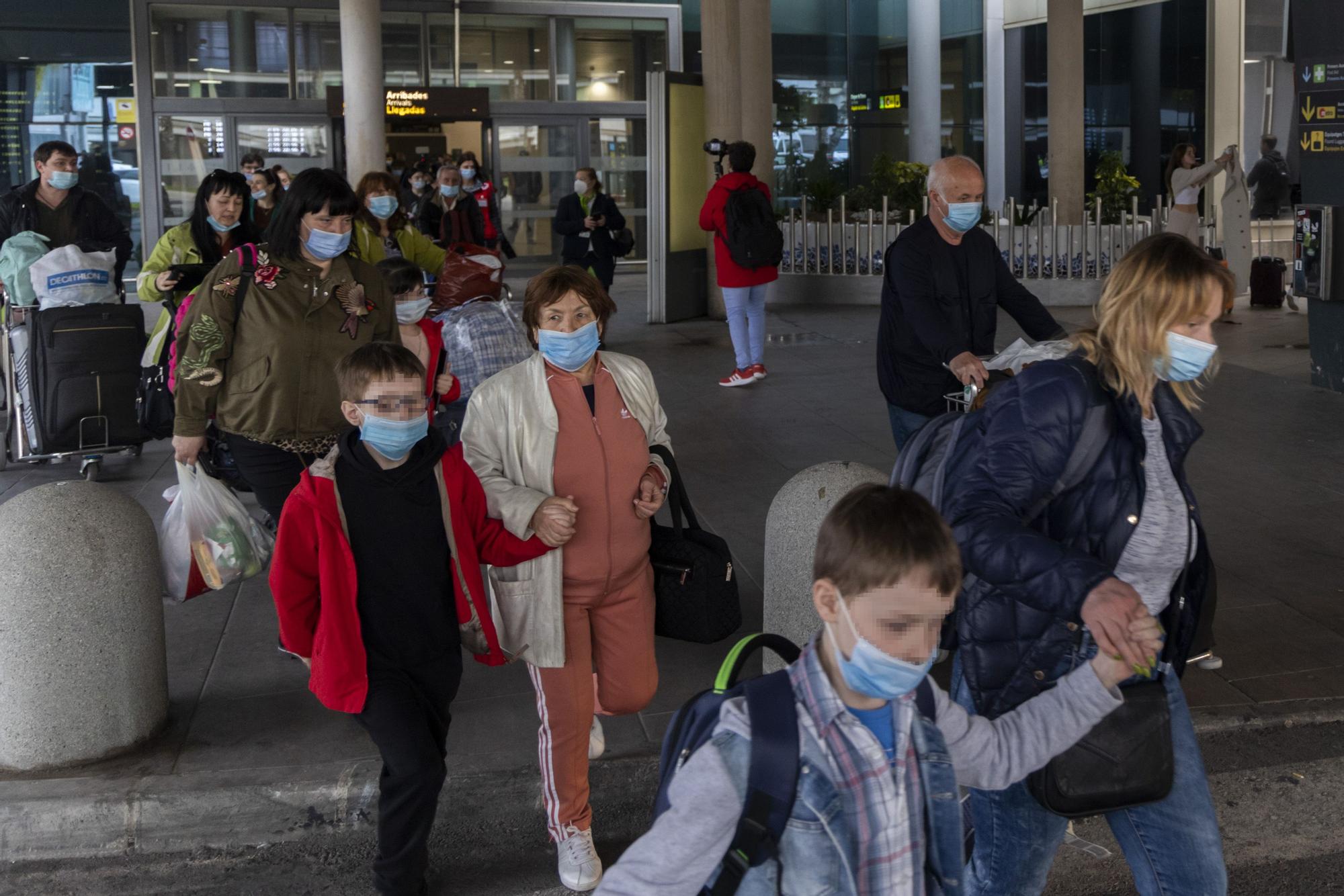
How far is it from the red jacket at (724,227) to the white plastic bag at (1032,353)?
27.0 feet

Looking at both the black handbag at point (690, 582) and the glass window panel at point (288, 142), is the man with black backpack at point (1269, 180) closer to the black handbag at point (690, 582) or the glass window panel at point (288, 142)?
the glass window panel at point (288, 142)

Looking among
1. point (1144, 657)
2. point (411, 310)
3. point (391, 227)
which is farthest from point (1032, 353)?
point (391, 227)

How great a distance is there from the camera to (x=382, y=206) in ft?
28.7

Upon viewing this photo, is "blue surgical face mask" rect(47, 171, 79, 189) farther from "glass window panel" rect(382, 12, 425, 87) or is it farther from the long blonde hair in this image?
"glass window panel" rect(382, 12, 425, 87)

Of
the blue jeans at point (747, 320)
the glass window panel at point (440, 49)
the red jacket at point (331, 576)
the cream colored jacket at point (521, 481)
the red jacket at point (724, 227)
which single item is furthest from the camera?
the glass window panel at point (440, 49)

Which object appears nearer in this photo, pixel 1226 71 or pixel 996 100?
pixel 1226 71

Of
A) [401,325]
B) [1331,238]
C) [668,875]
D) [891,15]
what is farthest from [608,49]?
[668,875]

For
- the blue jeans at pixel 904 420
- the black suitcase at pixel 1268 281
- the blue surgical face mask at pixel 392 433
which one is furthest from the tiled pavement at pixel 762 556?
the black suitcase at pixel 1268 281

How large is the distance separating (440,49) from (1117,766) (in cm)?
2351

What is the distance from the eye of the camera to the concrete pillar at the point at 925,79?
2758 cm

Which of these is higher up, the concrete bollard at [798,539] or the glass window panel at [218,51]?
the glass window panel at [218,51]

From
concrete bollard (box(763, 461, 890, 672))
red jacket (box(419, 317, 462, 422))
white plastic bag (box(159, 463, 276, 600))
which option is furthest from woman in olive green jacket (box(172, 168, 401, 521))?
concrete bollard (box(763, 461, 890, 672))

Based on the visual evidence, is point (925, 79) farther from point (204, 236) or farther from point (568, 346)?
point (568, 346)

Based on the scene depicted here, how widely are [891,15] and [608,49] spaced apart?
21.2ft
